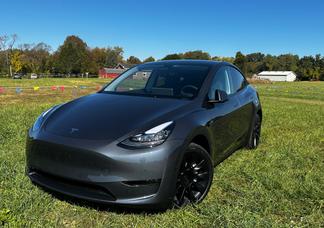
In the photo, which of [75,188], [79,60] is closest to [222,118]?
[75,188]

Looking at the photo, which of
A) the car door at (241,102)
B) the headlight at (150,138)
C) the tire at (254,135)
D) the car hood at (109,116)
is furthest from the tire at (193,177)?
A: the tire at (254,135)

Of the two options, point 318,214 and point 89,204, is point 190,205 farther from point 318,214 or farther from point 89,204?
point 318,214

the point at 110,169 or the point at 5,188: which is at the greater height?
the point at 110,169

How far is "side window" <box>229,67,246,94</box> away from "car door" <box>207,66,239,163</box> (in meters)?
0.17

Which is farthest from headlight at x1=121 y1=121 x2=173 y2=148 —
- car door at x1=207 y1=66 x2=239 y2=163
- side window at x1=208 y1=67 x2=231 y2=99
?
side window at x1=208 y1=67 x2=231 y2=99

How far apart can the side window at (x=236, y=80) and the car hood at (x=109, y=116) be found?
1562 millimetres

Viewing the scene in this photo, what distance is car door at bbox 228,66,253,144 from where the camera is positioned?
5289 mm

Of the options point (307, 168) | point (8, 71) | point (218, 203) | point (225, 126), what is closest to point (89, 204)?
point (218, 203)

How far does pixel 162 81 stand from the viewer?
15.7 feet

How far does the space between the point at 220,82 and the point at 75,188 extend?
2388 mm

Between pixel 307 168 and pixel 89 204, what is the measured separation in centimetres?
316

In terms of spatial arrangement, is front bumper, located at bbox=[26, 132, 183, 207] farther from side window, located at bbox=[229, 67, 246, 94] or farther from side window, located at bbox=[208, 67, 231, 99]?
side window, located at bbox=[229, 67, 246, 94]

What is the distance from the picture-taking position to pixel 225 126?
4641 millimetres

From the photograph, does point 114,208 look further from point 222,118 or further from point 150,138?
point 222,118
